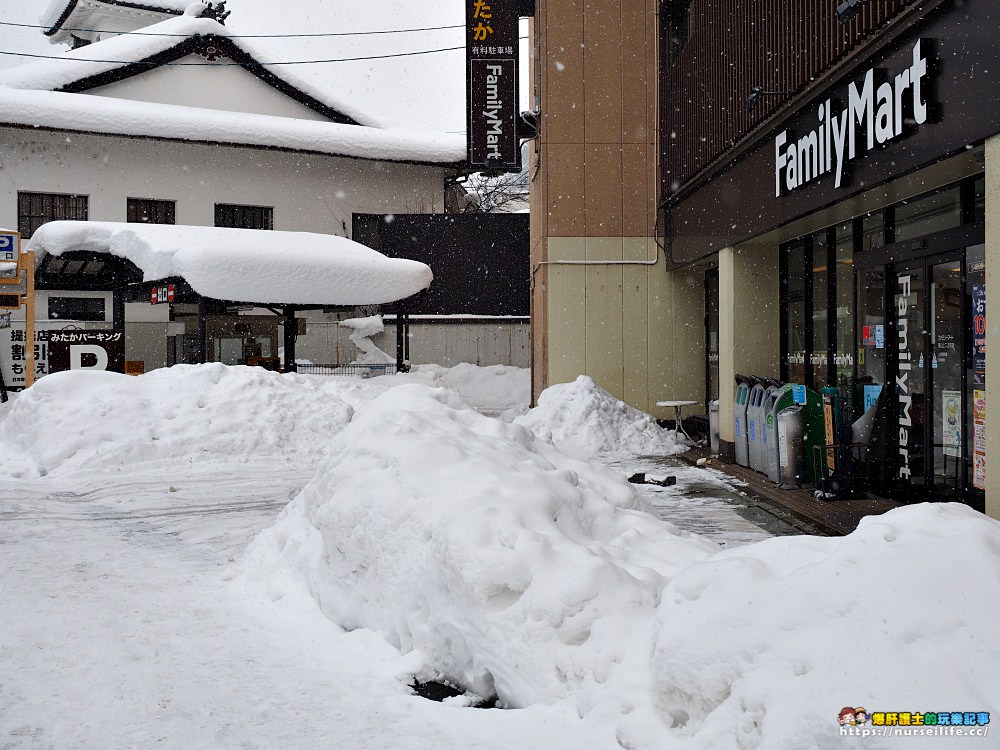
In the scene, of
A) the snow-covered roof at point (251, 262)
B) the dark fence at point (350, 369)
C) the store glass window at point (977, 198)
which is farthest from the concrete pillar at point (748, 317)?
the dark fence at point (350, 369)

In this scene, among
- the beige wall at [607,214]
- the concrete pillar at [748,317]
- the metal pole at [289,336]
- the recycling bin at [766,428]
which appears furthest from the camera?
the metal pole at [289,336]

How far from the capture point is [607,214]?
662 inches

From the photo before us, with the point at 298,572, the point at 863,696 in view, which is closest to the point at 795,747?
the point at 863,696

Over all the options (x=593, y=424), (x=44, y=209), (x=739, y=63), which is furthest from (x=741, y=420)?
(x=44, y=209)

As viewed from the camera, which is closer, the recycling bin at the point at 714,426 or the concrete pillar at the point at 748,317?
the concrete pillar at the point at 748,317

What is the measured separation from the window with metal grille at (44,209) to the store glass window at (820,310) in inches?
930

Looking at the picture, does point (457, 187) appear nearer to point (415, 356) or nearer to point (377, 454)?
point (415, 356)

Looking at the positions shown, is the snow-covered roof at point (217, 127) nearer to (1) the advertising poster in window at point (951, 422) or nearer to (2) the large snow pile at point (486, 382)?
(2) the large snow pile at point (486, 382)

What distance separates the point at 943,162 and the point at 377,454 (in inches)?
198

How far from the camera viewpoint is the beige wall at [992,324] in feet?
21.1

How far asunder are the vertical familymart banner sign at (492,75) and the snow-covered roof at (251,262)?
15.0 ft

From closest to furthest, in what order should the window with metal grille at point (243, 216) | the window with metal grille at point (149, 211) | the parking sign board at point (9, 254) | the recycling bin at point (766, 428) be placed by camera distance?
the recycling bin at point (766, 428), the parking sign board at point (9, 254), the window with metal grille at point (149, 211), the window with metal grille at point (243, 216)

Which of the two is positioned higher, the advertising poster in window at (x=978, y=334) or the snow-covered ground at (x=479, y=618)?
the advertising poster in window at (x=978, y=334)

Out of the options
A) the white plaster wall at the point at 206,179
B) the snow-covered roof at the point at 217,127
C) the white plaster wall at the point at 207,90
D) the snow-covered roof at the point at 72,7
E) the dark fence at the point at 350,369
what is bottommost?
the dark fence at the point at 350,369
